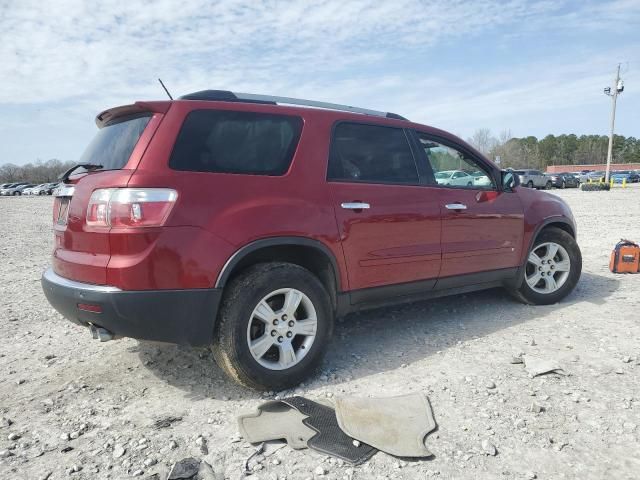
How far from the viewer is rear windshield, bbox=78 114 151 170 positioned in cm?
296

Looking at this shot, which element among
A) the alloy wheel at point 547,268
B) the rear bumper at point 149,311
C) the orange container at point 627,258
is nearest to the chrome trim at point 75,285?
the rear bumper at point 149,311

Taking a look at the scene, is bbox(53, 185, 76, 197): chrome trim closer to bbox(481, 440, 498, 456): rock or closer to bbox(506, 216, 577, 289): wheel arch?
bbox(481, 440, 498, 456): rock

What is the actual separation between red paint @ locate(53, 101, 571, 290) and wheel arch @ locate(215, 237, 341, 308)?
40mm

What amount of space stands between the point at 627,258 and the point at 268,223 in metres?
5.32

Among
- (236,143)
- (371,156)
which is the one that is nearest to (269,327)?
(236,143)

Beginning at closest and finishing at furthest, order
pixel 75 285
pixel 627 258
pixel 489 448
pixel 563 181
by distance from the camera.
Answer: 1. pixel 489 448
2. pixel 75 285
3. pixel 627 258
4. pixel 563 181

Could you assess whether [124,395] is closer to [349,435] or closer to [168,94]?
[349,435]

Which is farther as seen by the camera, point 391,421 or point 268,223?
point 268,223

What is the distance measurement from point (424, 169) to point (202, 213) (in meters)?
2.02

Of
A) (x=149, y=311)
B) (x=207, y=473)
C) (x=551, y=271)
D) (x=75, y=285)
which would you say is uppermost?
(x=75, y=285)

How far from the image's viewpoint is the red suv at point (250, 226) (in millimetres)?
2773

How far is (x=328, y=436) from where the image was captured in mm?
2605

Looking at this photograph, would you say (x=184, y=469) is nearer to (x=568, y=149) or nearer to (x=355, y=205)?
(x=355, y=205)

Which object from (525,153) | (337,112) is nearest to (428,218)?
(337,112)
